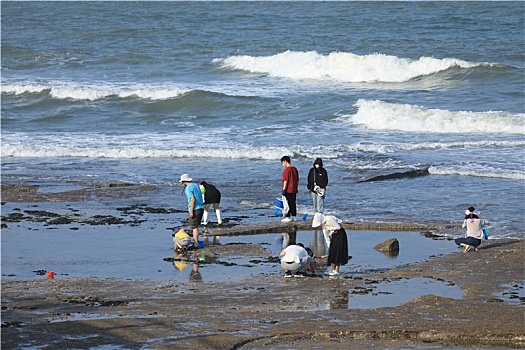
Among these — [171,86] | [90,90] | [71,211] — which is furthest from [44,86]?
[71,211]

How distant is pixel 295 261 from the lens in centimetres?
1417

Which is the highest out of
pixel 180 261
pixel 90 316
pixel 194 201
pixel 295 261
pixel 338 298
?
pixel 194 201

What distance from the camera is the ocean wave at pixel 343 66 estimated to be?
43219mm

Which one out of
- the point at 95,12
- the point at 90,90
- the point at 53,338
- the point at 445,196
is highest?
the point at 95,12

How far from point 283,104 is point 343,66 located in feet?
33.3

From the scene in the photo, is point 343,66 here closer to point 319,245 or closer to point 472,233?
point 319,245

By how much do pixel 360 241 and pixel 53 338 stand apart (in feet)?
23.7

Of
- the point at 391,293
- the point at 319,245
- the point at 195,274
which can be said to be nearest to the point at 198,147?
the point at 319,245

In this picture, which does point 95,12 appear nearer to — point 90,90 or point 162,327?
point 90,90

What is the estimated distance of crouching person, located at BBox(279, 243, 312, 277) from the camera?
14.2 meters

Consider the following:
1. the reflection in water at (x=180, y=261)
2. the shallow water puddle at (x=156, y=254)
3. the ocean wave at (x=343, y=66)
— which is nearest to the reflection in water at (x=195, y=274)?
the shallow water puddle at (x=156, y=254)

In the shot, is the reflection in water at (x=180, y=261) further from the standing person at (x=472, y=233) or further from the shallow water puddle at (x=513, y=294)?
the shallow water puddle at (x=513, y=294)

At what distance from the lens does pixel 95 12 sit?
7162 cm

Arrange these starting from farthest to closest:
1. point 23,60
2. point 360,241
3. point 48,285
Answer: point 23,60, point 360,241, point 48,285
